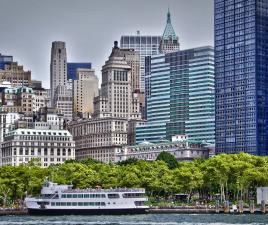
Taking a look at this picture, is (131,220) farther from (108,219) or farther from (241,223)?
(241,223)

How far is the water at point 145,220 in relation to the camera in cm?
17250

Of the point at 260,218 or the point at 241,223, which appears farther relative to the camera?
the point at 260,218

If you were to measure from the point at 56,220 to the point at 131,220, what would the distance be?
1523 centimetres

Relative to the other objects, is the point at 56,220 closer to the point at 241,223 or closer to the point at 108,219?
the point at 108,219

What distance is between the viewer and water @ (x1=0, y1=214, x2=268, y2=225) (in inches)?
6791

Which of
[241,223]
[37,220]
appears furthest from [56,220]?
[241,223]

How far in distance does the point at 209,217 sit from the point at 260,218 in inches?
444

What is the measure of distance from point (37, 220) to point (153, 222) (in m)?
26.0

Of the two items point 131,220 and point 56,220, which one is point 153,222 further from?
point 56,220

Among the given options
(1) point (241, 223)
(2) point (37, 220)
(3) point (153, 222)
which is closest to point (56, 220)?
(2) point (37, 220)

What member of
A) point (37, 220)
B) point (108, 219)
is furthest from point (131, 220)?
point (37, 220)

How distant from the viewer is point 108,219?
188250 mm

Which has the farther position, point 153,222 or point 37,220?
point 37,220

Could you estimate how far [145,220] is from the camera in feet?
598
